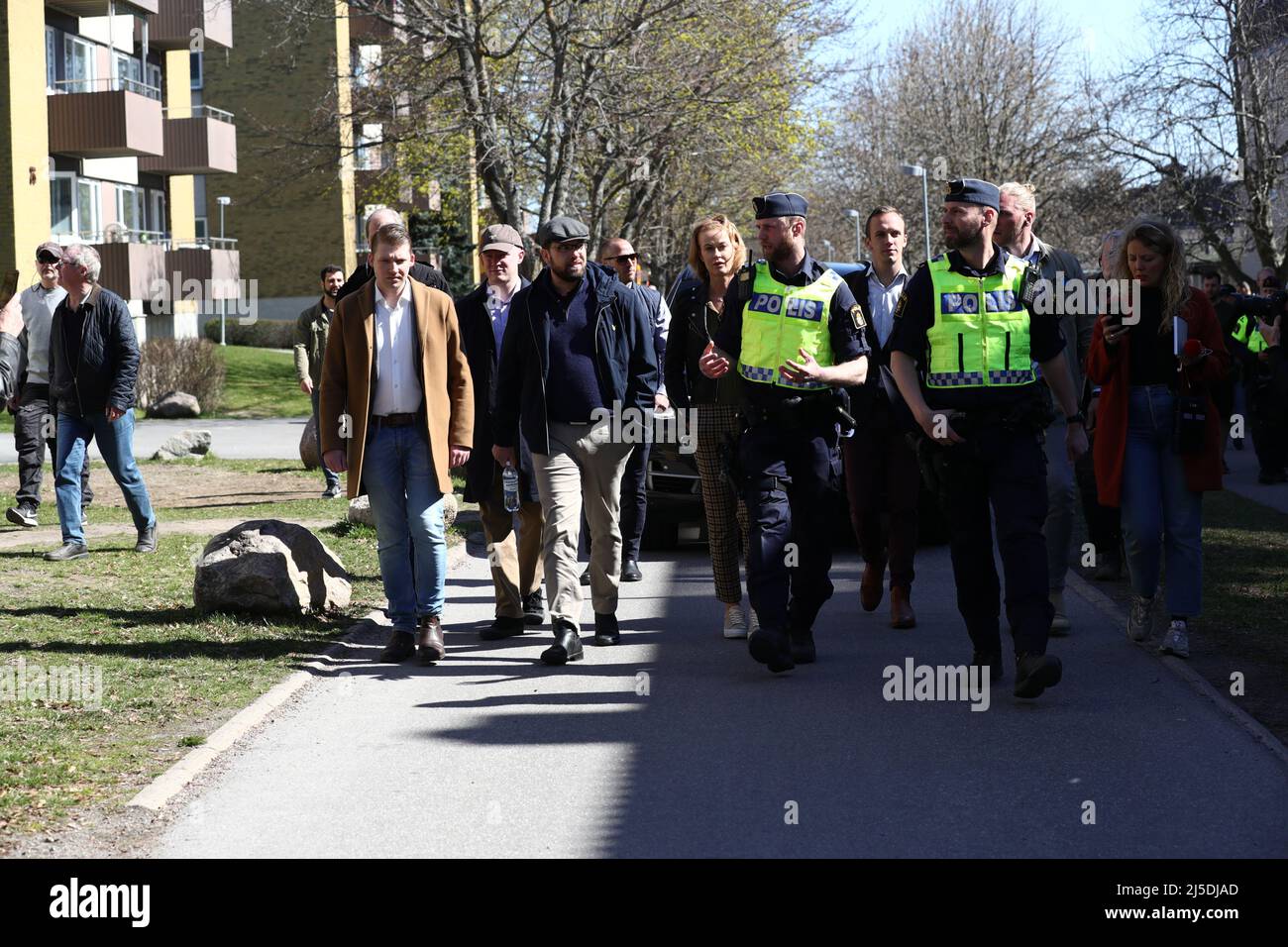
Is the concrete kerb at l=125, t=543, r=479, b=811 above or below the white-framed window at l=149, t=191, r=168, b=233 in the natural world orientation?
below

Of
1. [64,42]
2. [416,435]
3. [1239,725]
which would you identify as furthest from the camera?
[64,42]

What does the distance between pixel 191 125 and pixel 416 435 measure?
126ft

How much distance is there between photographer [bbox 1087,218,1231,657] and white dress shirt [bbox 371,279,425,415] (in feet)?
10.8

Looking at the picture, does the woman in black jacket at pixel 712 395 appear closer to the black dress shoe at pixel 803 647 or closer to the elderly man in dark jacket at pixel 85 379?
the black dress shoe at pixel 803 647

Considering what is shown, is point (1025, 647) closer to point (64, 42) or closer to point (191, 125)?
point (64, 42)

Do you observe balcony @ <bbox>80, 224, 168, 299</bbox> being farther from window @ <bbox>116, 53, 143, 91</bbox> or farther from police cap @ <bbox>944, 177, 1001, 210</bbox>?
police cap @ <bbox>944, 177, 1001, 210</bbox>

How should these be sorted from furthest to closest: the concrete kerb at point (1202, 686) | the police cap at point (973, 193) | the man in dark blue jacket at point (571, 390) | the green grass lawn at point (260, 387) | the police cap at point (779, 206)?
the green grass lawn at point (260, 387), the man in dark blue jacket at point (571, 390), the police cap at point (779, 206), the police cap at point (973, 193), the concrete kerb at point (1202, 686)

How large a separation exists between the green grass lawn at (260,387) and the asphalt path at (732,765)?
26.4m

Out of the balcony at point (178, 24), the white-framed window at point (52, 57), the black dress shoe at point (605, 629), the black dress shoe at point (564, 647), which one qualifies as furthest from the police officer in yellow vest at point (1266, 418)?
the balcony at point (178, 24)

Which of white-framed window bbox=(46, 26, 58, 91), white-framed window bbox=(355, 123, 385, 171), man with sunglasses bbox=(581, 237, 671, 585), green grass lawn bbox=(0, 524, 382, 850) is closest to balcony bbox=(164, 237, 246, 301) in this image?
white-framed window bbox=(46, 26, 58, 91)

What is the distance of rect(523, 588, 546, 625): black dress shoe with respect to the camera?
30.2ft

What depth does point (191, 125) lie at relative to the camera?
43.9 metres

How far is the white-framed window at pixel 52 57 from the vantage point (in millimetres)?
37781
